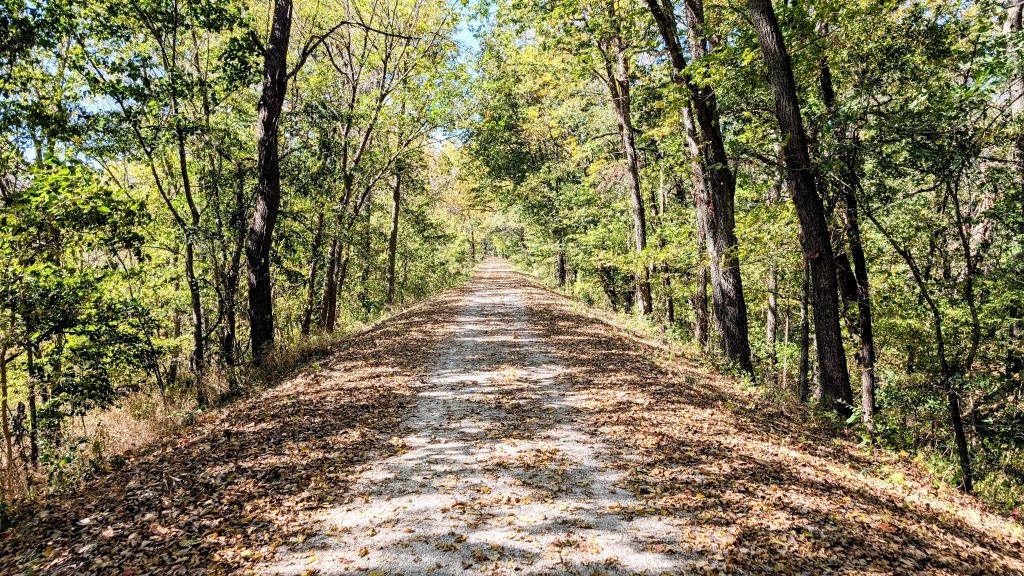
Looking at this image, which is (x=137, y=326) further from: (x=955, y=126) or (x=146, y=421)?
(x=955, y=126)

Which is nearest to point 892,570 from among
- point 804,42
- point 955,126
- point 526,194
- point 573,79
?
point 955,126

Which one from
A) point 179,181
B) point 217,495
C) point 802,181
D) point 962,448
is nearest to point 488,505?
point 217,495

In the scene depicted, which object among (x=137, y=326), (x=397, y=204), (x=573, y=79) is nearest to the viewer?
(x=137, y=326)

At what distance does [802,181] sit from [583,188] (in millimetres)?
11579

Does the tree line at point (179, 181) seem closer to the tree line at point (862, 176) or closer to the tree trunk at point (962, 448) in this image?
the tree line at point (862, 176)

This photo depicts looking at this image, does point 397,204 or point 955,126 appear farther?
point 397,204

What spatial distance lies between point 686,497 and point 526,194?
20670 mm

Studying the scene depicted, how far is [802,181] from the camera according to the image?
671cm

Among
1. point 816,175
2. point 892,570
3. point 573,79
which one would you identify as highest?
point 573,79

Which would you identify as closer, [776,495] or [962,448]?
[776,495]

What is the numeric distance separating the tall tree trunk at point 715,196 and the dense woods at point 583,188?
58mm

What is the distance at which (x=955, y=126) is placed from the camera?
5.26 meters

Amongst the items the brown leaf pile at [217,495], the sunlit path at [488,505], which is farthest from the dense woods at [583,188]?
the sunlit path at [488,505]

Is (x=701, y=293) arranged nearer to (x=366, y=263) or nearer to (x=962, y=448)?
(x=962, y=448)
